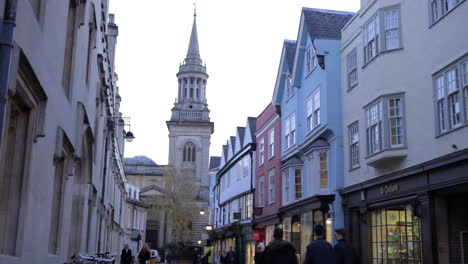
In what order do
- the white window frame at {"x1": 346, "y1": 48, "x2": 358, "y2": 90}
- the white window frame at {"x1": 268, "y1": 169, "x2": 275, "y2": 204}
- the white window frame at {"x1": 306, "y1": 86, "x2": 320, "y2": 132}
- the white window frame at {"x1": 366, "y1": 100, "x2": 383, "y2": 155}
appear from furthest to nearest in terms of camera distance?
1. the white window frame at {"x1": 268, "y1": 169, "x2": 275, "y2": 204}
2. the white window frame at {"x1": 306, "y1": 86, "x2": 320, "y2": 132}
3. the white window frame at {"x1": 346, "y1": 48, "x2": 358, "y2": 90}
4. the white window frame at {"x1": 366, "y1": 100, "x2": 383, "y2": 155}

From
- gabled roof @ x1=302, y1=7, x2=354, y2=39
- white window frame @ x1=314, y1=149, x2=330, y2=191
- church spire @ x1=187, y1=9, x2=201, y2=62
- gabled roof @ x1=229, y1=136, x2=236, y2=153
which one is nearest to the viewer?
white window frame @ x1=314, y1=149, x2=330, y2=191

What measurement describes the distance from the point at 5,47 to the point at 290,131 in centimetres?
2474

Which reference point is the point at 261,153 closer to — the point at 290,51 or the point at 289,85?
the point at 289,85

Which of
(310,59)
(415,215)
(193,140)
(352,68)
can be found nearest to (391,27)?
(352,68)

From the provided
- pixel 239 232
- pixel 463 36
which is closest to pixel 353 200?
pixel 463 36

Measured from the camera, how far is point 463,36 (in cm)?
1476

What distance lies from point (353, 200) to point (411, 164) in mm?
4646

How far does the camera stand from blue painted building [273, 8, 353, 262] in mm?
23438

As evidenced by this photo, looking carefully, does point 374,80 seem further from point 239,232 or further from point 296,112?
point 239,232

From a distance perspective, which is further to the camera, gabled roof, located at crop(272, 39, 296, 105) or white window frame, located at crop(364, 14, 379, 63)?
gabled roof, located at crop(272, 39, 296, 105)

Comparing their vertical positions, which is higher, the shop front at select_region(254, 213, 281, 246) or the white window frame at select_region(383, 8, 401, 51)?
the white window frame at select_region(383, 8, 401, 51)

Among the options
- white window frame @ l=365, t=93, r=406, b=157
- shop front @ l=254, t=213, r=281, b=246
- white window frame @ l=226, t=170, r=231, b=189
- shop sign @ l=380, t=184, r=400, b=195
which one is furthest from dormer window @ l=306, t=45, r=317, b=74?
white window frame @ l=226, t=170, r=231, b=189

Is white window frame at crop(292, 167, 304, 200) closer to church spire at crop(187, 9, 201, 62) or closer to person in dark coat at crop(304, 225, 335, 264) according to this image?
person in dark coat at crop(304, 225, 335, 264)

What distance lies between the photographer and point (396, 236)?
18.8 m
